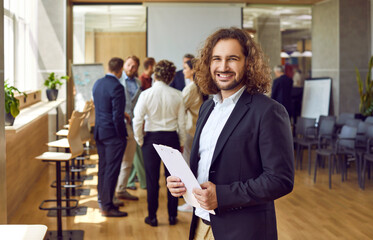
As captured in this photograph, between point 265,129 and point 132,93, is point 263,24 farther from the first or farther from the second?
point 265,129

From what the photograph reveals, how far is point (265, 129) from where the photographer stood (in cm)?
198

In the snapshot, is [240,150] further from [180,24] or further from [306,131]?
[180,24]

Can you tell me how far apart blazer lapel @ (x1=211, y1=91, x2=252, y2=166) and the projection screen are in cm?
942

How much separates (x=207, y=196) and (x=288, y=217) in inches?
165

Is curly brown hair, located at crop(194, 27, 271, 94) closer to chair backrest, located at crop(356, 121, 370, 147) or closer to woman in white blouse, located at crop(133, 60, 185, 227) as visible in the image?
woman in white blouse, located at crop(133, 60, 185, 227)

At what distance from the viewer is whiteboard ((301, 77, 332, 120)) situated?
37.4ft

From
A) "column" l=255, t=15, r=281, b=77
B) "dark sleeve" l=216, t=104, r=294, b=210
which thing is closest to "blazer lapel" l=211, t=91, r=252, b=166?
"dark sleeve" l=216, t=104, r=294, b=210

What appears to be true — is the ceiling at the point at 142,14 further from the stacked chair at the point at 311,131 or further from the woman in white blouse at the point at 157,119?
the woman in white blouse at the point at 157,119

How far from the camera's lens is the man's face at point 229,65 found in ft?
6.91

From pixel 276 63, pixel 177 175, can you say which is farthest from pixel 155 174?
pixel 276 63

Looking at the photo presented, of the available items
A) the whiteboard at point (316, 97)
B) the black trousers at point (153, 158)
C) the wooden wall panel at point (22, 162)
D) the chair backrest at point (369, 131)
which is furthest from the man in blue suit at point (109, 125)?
the whiteboard at point (316, 97)

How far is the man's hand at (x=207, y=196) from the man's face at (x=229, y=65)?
41 centimetres

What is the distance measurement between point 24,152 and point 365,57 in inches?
301

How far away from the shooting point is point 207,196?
2.02m
